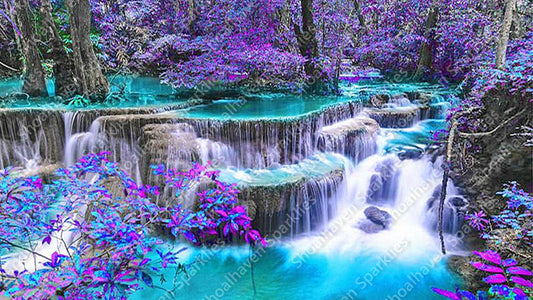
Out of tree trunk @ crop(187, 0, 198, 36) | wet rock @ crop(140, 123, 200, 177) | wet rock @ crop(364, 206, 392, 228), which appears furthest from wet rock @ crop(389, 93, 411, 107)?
tree trunk @ crop(187, 0, 198, 36)

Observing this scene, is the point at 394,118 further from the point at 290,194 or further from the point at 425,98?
the point at 290,194

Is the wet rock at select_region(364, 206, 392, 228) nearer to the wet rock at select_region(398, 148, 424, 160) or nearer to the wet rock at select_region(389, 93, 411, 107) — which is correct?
the wet rock at select_region(398, 148, 424, 160)

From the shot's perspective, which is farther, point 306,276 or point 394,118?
point 394,118

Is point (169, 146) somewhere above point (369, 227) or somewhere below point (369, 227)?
above

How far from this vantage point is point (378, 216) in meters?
6.14

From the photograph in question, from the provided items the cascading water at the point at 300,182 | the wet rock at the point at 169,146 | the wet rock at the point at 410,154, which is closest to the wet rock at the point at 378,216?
the cascading water at the point at 300,182

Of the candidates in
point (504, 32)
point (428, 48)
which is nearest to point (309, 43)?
point (504, 32)

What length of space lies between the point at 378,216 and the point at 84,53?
8.29m

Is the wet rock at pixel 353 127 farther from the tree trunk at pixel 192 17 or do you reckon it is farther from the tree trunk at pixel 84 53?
the tree trunk at pixel 192 17

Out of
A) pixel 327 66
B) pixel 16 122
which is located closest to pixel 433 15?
pixel 327 66

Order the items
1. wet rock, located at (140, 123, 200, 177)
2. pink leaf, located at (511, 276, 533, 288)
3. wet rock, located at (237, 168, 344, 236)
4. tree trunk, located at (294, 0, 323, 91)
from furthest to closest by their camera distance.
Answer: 1. tree trunk, located at (294, 0, 323, 91)
2. wet rock, located at (140, 123, 200, 177)
3. wet rock, located at (237, 168, 344, 236)
4. pink leaf, located at (511, 276, 533, 288)

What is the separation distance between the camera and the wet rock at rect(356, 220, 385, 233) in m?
5.99

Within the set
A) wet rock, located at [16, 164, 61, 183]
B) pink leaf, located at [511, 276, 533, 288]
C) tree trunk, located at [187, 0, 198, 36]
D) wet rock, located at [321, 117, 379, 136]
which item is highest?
tree trunk, located at [187, 0, 198, 36]

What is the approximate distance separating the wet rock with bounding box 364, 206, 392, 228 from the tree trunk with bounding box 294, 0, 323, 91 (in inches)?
207
